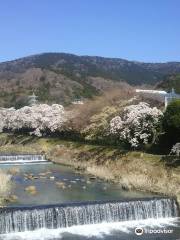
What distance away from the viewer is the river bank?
1623 inches

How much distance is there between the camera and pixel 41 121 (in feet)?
277

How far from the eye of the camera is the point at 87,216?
3234 centimetres

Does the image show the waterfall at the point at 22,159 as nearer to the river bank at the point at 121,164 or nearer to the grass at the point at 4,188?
the river bank at the point at 121,164

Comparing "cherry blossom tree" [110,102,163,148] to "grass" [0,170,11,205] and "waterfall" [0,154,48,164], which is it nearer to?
"waterfall" [0,154,48,164]

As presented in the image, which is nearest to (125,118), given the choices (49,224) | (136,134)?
(136,134)

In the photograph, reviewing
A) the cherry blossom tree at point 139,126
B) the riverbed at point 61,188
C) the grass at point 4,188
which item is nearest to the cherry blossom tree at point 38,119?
the cherry blossom tree at point 139,126

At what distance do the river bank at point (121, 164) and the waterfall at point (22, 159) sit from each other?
1.30 metres

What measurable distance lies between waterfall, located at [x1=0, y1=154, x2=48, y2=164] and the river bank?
1.30m

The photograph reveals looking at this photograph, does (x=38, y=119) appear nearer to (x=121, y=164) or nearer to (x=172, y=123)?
(x=121, y=164)

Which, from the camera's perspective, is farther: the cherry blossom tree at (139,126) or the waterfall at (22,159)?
the waterfall at (22,159)

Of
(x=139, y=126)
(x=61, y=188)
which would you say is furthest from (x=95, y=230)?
(x=139, y=126)

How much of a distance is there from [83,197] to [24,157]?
26.9 meters

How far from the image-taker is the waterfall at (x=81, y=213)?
30.7 meters

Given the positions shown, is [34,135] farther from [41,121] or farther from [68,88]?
[68,88]
